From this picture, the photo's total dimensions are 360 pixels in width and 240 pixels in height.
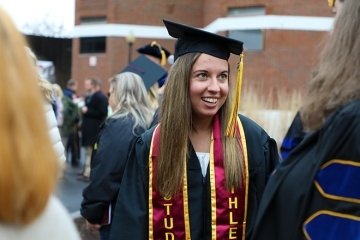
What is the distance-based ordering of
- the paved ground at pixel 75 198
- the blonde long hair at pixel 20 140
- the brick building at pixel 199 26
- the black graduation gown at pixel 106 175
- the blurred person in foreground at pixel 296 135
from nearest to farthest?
1. the blonde long hair at pixel 20 140
2. the blurred person in foreground at pixel 296 135
3. the black graduation gown at pixel 106 175
4. the paved ground at pixel 75 198
5. the brick building at pixel 199 26

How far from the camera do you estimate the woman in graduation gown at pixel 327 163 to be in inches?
70.4

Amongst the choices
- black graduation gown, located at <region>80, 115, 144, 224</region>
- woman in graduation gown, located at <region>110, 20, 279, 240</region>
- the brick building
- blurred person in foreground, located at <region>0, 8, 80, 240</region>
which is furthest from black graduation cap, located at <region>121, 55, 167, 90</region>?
the brick building

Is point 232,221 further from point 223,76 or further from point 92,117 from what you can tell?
point 92,117

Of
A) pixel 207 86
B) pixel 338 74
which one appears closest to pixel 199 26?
pixel 207 86

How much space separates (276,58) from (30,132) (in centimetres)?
3201

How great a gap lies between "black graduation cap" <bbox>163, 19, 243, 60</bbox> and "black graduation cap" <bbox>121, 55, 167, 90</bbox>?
105 inches

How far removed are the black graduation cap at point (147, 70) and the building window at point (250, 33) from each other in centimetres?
2647

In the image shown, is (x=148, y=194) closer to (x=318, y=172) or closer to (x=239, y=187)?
(x=239, y=187)

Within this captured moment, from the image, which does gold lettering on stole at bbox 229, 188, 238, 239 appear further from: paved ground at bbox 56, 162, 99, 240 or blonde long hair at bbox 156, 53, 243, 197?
paved ground at bbox 56, 162, 99, 240

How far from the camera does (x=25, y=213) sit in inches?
Result: 56.9

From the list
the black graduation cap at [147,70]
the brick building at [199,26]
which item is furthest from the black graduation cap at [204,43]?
the brick building at [199,26]

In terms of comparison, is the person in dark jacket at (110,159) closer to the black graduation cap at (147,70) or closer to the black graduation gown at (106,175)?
the black graduation gown at (106,175)

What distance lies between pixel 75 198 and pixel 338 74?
9.10 metres

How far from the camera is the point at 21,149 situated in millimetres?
1390
